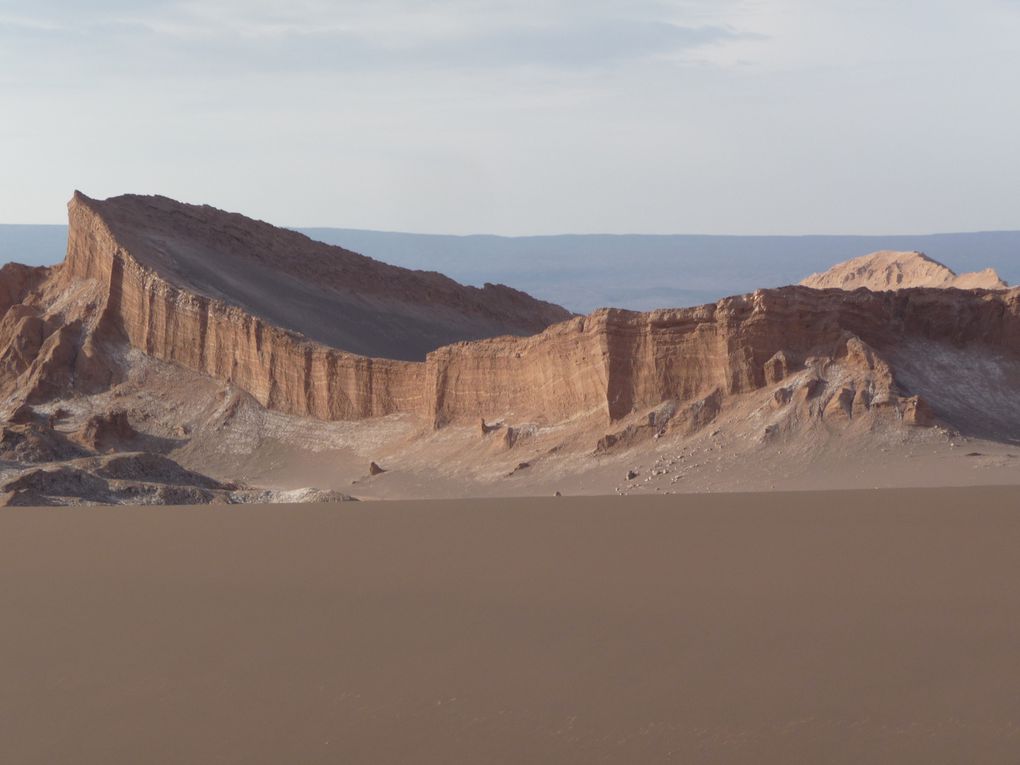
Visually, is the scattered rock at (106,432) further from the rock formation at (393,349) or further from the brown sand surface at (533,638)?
the brown sand surface at (533,638)

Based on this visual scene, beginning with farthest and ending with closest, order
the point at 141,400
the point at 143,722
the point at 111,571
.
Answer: the point at 141,400 < the point at 111,571 < the point at 143,722

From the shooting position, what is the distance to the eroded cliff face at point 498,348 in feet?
82.1

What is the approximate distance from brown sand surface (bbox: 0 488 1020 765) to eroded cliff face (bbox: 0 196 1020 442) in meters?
12.2

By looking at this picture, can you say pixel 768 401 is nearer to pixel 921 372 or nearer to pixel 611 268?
pixel 921 372

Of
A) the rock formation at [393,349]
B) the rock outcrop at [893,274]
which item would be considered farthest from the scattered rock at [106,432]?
the rock outcrop at [893,274]

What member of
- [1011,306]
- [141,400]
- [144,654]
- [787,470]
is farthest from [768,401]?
[141,400]

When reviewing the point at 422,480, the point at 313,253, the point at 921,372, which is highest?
the point at 313,253

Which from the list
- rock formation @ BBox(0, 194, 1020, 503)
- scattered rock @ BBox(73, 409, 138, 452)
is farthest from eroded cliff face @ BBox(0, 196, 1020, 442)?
scattered rock @ BBox(73, 409, 138, 452)

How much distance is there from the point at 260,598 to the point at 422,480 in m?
18.3

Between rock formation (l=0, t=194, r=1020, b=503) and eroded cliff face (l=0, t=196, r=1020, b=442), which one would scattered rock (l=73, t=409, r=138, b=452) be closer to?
rock formation (l=0, t=194, r=1020, b=503)

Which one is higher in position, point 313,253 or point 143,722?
point 313,253

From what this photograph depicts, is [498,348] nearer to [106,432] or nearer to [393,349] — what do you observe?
[106,432]

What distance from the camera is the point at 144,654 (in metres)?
9.04

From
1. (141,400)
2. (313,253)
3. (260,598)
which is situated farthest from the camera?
A: (313,253)
